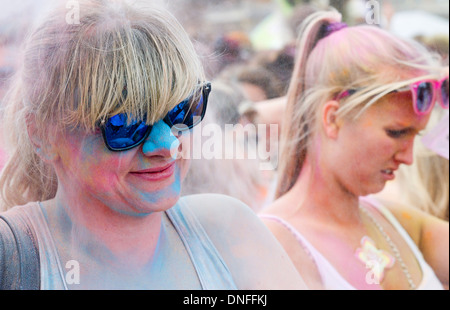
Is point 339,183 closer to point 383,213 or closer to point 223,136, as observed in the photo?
point 383,213

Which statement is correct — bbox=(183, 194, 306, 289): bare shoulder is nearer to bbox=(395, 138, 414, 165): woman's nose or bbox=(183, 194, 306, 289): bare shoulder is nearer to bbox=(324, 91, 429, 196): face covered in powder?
bbox=(324, 91, 429, 196): face covered in powder

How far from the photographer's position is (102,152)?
1.21m

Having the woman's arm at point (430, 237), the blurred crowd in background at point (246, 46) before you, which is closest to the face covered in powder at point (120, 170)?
the blurred crowd in background at point (246, 46)

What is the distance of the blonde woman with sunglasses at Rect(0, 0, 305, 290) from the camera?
1172mm

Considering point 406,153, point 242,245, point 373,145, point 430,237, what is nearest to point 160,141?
point 242,245

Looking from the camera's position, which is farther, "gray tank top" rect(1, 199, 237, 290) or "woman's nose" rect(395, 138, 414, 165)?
"woman's nose" rect(395, 138, 414, 165)

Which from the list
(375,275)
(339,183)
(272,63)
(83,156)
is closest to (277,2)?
(272,63)

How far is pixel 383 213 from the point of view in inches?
78.1

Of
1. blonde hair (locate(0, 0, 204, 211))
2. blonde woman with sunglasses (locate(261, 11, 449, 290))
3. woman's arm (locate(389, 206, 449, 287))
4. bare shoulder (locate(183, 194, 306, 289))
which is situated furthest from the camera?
woman's arm (locate(389, 206, 449, 287))

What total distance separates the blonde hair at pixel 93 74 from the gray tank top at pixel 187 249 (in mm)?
99

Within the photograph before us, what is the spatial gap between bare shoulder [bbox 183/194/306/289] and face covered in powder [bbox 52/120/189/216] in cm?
16

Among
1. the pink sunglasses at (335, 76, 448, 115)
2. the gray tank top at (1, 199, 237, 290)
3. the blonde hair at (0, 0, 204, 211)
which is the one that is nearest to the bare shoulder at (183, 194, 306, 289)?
the gray tank top at (1, 199, 237, 290)

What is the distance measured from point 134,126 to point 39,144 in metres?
0.20

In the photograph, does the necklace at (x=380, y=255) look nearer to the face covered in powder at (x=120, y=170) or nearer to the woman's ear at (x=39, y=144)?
the face covered in powder at (x=120, y=170)
